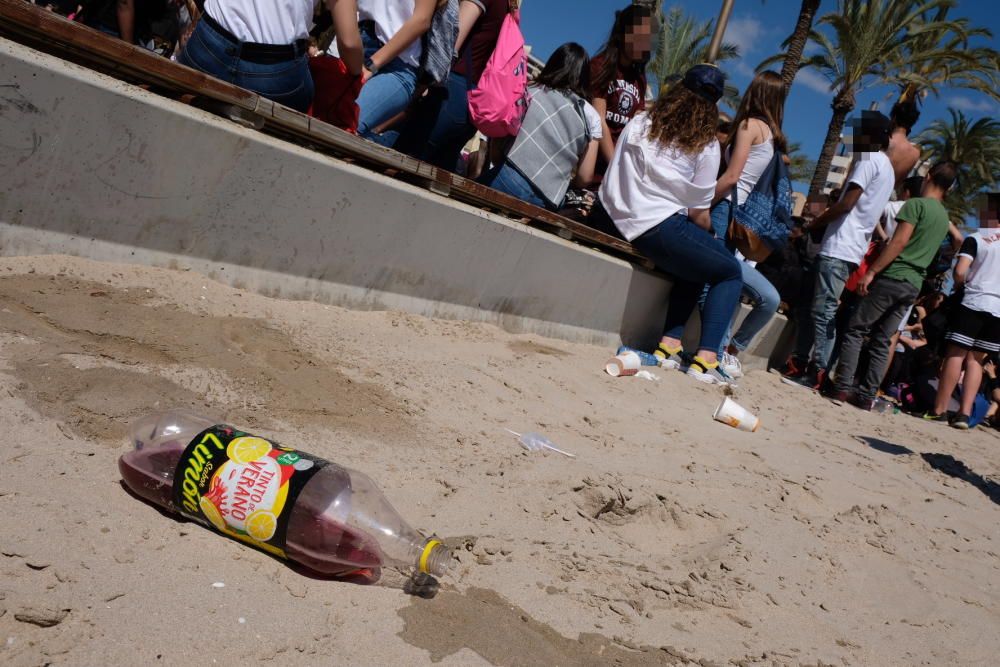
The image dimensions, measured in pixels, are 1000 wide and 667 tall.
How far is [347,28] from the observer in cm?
386

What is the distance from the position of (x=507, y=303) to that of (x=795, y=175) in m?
37.8

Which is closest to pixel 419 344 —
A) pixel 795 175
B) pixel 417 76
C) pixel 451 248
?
pixel 451 248

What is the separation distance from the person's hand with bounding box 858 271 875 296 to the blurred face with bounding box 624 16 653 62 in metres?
3.04

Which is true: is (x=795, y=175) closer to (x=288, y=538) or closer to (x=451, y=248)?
(x=451, y=248)

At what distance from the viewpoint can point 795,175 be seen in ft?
128

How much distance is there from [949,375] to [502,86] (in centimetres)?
528

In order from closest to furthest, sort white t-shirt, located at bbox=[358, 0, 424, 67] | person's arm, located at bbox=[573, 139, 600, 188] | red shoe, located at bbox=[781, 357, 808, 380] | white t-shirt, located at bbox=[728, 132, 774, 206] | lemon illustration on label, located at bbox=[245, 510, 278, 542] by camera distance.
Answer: lemon illustration on label, located at bbox=[245, 510, 278, 542] < white t-shirt, located at bbox=[358, 0, 424, 67] < person's arm, located at bbox=[573, 139, 600, 188] < white t-shirt, located at bbox=[728, 132, 774, 206] < red shoe, located at bbox=[781, 357, 808, 380]

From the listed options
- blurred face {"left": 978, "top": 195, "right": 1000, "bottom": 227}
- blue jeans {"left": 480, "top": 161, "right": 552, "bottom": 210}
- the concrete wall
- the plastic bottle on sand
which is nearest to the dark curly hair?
blue jeans {"left": 480, "top": 161, "right": 552, "bottom": 210}

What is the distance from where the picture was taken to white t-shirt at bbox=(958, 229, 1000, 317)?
7039 millimetres

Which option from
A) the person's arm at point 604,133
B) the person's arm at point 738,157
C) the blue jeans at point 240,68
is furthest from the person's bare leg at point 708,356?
the blue jeans at point 240,68

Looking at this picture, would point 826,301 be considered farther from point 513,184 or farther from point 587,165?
point 513,184

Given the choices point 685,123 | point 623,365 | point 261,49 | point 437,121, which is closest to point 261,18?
point 261,49

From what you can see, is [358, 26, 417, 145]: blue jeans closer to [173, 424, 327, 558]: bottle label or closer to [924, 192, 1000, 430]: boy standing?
[173, 424, 327, 558]: bottle label

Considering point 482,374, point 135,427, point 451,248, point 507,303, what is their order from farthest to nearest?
point 507,303
point 451,248
point 482,374
point 135,427
